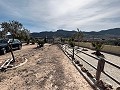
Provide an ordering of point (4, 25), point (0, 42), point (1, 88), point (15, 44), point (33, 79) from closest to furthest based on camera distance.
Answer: point (1, 88) → point (33, 79) → point (0, 42) → point (15, 44) → point (4, 25)

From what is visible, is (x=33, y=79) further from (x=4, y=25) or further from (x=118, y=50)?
(x=4, y=25)

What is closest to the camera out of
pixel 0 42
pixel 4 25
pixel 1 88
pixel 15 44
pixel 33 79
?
pixel 1 88

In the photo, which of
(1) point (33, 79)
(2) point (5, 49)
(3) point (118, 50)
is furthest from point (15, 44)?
(1) point (33, 79)

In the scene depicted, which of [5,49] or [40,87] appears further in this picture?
[5,49]

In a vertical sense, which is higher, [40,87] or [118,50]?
[40,87]

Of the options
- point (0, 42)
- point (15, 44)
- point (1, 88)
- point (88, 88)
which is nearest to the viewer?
point (88, 88)

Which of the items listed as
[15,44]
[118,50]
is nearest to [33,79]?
[118,50]

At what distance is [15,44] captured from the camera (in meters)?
29.0

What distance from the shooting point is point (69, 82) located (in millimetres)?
7895

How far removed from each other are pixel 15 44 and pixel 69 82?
22256 millimetres

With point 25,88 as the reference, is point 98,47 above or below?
below

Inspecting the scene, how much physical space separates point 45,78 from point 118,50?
60.2ft

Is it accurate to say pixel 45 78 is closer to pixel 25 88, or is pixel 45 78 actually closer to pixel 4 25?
pixel 25 88

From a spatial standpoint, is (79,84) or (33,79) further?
(33,79)
